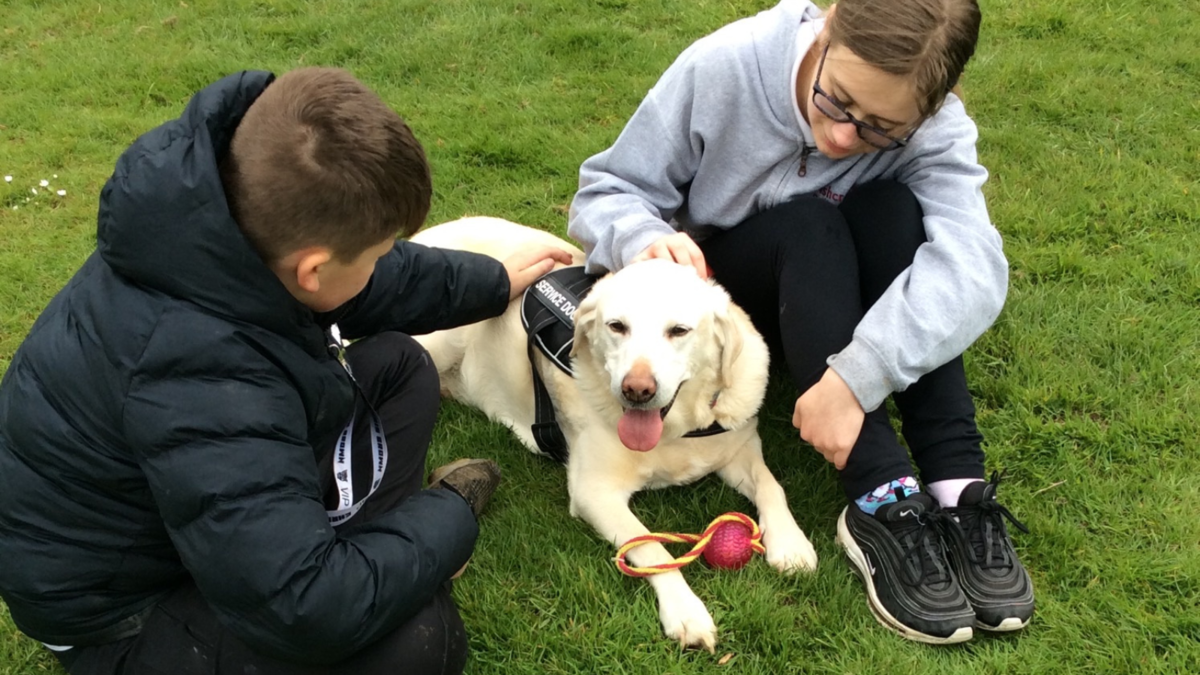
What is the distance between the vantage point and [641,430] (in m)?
2.78

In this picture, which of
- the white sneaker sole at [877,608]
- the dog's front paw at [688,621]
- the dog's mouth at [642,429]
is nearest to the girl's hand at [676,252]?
the dog's mouth at [642,429]

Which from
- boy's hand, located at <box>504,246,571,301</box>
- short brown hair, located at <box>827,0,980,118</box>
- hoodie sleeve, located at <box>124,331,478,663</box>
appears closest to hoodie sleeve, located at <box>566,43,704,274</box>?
boy's hand, located at <box>504,246,571,301</box>

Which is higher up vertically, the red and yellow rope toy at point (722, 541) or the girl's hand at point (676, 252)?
the girl's hand at point (676, 252)

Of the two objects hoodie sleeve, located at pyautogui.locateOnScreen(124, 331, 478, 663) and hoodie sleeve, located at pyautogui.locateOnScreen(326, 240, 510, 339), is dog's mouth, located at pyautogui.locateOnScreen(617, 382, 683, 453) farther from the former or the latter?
hoodie sleeve, located at pyautogui.locateOnScreen(124, 331, 478, 663)

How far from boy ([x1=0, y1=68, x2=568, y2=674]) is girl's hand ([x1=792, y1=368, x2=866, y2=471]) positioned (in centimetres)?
104

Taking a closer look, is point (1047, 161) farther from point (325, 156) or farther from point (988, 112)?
point (325, 156)

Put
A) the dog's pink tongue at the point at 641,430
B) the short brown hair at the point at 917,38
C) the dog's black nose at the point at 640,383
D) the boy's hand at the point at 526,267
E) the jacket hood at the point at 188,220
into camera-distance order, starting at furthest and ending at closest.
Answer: the boy's hand at the point at 526,267 → the dog's pink tongue at the point at 641,430 → the dog's black nose at the point at 640,383 → the short brown hair at the point at 917,38 → the jacket hood at the point at 188,220

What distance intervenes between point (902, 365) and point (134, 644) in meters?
2.05

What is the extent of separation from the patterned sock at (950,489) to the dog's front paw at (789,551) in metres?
0.41

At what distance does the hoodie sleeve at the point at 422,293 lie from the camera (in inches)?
103

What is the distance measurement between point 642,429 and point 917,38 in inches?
53.4

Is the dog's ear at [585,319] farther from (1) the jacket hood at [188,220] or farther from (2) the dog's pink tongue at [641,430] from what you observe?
(1) the jacket hood at [188,220]

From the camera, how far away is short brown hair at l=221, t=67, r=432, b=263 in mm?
1713

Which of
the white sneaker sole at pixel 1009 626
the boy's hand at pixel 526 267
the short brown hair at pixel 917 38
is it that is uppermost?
the short brown hair at pixel 917 38
